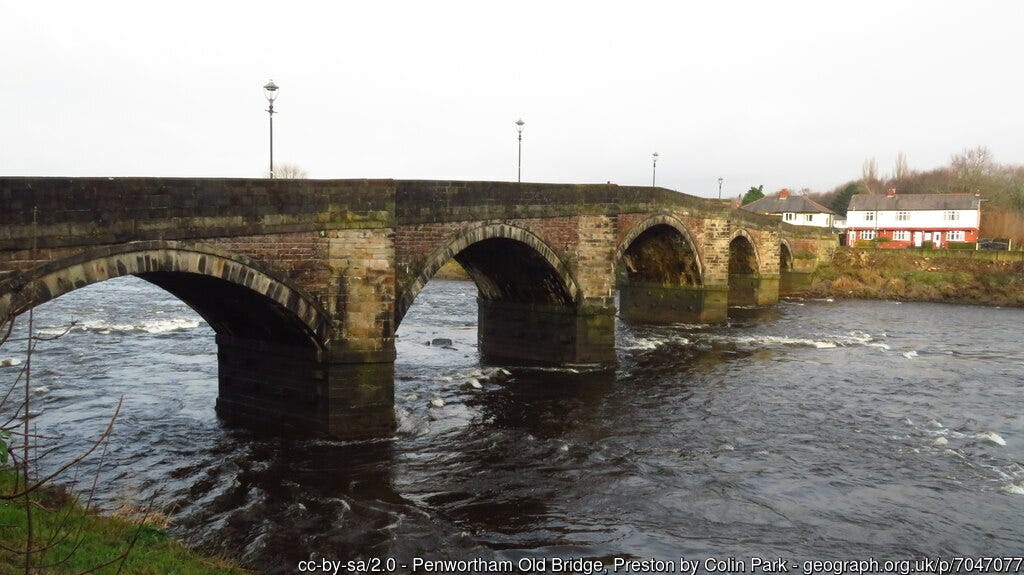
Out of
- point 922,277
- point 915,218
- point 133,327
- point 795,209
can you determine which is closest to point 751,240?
point 922,277

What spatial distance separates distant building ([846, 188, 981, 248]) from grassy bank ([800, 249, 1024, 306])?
11925mm

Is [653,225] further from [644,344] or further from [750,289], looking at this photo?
[750,289]

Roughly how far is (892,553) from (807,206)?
79782 mm

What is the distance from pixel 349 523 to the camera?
12375 mm

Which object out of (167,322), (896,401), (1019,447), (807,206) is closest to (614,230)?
(896,401)

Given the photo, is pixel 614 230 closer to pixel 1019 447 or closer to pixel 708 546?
pixel 1019 447

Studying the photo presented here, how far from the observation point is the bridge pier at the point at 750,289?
4653cm

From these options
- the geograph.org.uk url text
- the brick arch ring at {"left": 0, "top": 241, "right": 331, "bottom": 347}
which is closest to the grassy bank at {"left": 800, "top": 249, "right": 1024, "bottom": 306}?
the geograph.org.uk url text

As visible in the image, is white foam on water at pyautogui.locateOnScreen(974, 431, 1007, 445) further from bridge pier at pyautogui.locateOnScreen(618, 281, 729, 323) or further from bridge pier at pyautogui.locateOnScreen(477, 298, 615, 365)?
bridge pier at pyautogui.locateOnScreen(618, 281, 729, 323)

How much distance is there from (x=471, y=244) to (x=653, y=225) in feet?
38.7

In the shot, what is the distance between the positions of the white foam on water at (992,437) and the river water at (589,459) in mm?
64

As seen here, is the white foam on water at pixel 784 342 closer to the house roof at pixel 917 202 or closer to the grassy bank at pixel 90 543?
the grassy bank at pixel 90 543

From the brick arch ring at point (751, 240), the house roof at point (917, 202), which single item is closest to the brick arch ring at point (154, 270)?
the brick arch ring at point (751, 240)

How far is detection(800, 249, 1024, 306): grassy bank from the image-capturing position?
167ft
